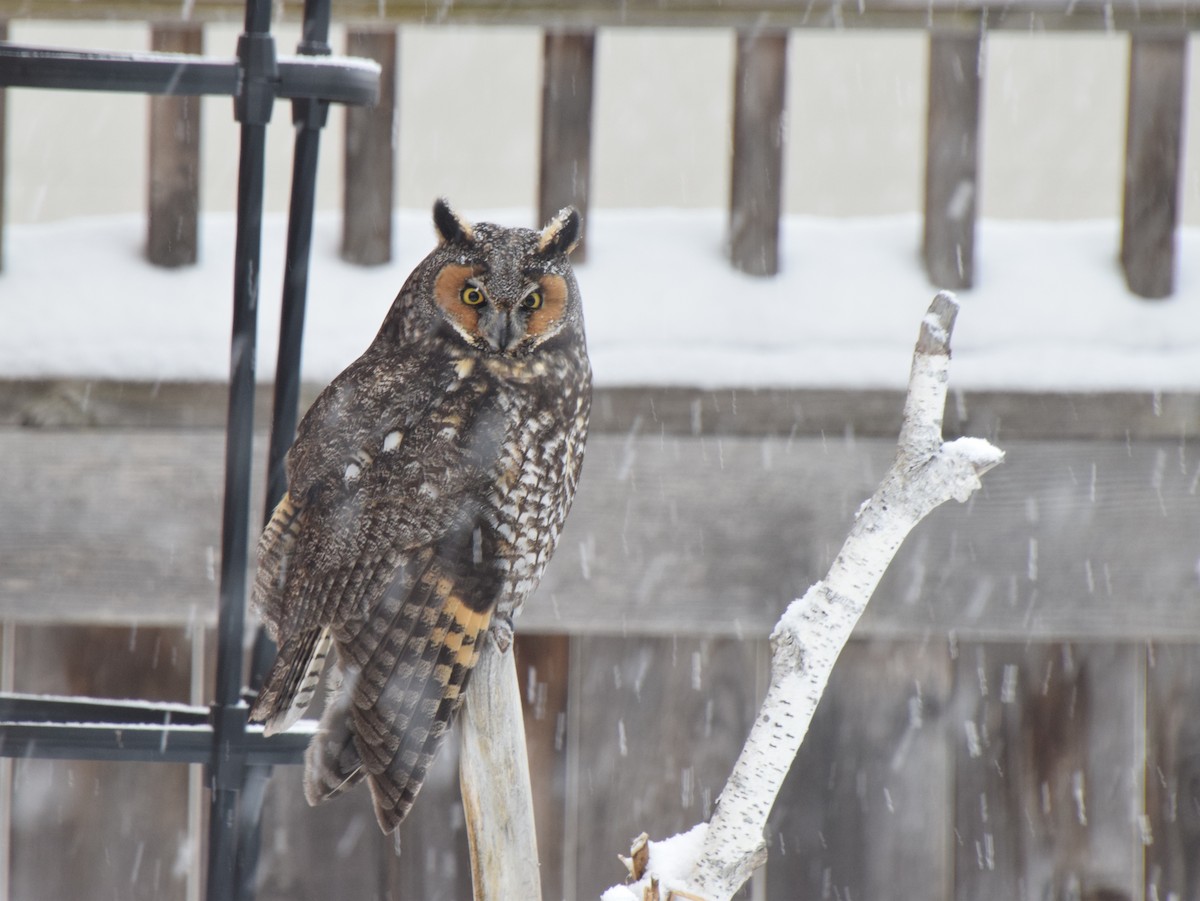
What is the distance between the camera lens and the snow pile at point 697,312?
1378 millimetres

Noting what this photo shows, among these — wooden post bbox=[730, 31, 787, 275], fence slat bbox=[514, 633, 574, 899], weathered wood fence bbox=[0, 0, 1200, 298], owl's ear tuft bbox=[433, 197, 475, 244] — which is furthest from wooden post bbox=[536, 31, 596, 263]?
owl's ear tuft bbox=[433, 197, 475, 244]

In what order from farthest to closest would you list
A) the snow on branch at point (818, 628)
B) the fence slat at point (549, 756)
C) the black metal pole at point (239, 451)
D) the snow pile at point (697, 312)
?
the fence slat at point (549, 756) < the snow pile at point (697, 312) < the black metal pole at point (239, 451) < the snow on branch at point (818, 628)

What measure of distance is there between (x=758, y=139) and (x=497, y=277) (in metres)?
0.73

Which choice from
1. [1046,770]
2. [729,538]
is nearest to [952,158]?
[729,538]

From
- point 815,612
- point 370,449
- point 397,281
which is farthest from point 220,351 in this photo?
point 815,612

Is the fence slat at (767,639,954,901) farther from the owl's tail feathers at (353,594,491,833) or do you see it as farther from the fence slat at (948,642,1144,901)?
the owl's tail feathers at (353,594,491,833)

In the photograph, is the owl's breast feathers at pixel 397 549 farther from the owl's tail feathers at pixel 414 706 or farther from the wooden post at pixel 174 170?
the wooden post at pixel 174 170

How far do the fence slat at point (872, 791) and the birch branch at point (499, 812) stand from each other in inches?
33.1

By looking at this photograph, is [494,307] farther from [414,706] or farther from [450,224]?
[414,706]

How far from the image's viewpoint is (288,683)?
2.53ft

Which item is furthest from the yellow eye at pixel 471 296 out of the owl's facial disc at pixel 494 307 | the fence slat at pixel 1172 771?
the fence slat at pixel 1172 771

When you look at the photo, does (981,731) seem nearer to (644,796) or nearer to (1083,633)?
(1083,633)

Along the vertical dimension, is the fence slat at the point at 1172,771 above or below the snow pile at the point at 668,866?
below

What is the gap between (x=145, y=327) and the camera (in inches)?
54.8
